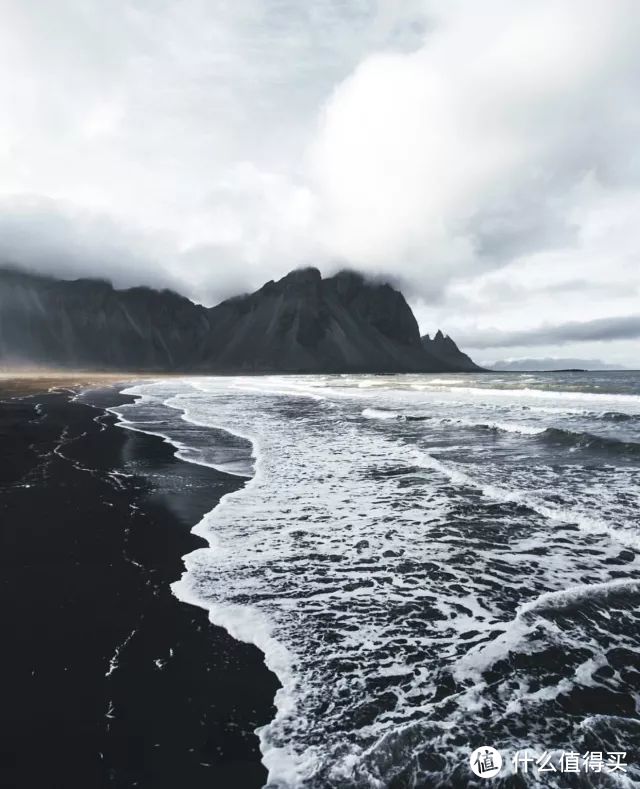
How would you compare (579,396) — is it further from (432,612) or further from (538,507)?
(432,612)

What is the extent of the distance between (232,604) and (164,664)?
52.8 inches

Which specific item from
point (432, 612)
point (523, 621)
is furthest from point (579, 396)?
point (432, 612)

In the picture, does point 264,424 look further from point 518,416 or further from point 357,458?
point 518,416

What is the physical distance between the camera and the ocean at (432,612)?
141 inches

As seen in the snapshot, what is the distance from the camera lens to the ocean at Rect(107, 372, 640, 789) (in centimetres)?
359

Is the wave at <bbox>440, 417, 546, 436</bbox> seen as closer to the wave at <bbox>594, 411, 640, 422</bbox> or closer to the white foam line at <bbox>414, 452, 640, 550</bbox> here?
the wave at <bbox>594, 411, 640, 422</bbox>

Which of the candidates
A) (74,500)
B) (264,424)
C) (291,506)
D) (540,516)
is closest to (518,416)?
(264,424)

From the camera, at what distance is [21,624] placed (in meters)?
5.15

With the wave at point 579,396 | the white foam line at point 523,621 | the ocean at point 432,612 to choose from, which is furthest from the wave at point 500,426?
the wave at point 579,396

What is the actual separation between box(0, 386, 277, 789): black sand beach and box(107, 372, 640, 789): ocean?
0.35m

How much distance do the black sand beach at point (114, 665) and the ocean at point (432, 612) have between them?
0.35m

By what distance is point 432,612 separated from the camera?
18.6 ft

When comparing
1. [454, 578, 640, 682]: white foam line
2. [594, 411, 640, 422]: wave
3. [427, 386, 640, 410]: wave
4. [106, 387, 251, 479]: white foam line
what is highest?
[427, 386, 640, 410]: wave

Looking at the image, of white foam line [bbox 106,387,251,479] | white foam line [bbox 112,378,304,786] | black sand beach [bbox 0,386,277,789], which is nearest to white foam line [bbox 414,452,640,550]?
white foam line [bbox 106,387,251,479]
